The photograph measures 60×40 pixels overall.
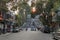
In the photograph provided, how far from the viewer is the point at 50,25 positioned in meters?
75.1

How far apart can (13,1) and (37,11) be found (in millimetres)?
35396

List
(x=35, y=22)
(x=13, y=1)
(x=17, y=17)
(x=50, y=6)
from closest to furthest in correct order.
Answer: (x=13, y=1) < (x=50, y=6) < (x=17, y=17) < (x=35, y=22)

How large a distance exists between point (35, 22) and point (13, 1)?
518 feet

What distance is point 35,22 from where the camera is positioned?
193 meters

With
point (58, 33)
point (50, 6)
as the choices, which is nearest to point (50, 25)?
point (50, 6)

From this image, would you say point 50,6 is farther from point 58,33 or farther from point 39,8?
point 58,33

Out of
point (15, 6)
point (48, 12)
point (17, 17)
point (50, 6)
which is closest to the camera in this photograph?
point (15, 6)

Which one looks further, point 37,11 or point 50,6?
point 37,11

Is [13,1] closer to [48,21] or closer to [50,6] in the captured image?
[50,6]

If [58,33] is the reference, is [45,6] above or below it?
above

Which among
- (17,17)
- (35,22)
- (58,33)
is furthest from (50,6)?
(35,22)

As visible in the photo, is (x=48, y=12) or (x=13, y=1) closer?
(x=13, y=1)

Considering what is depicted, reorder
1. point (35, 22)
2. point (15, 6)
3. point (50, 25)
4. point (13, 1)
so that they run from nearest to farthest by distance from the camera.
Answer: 1. point (13, 1)
2. point (15, 6)
3. point (50, 25)
4. point (35, 22)

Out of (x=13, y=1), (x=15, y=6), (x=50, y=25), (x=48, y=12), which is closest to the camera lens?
(x=13, y=1)
